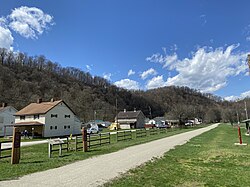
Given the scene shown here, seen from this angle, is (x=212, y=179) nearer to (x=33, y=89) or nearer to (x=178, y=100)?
(x=33, y=89)

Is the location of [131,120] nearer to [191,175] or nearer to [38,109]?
[38,109]

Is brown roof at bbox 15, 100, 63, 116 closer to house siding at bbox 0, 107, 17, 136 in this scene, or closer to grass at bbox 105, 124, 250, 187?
house siding at bbox 0, 107, 17, 136

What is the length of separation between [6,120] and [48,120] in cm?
1320

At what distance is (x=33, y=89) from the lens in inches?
3526

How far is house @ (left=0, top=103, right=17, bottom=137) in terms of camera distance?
48156 millimetres

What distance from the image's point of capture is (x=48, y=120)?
44.0 meters

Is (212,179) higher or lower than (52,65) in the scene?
lower

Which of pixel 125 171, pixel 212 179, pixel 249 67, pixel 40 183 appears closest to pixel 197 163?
pixel 212 179

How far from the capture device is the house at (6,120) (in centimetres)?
4816

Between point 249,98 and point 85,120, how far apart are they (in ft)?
237

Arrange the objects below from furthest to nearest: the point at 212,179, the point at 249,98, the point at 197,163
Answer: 1. the point at 249,98
2. the point at 197,163
3. the point at 212,179

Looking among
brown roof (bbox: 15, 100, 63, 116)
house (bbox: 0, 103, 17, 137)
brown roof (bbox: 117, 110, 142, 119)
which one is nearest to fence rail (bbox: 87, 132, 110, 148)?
brown roof (bbox: 15, 100, 63, 116)

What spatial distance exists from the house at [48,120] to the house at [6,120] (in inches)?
134

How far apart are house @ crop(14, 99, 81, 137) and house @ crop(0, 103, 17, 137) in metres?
3.41
